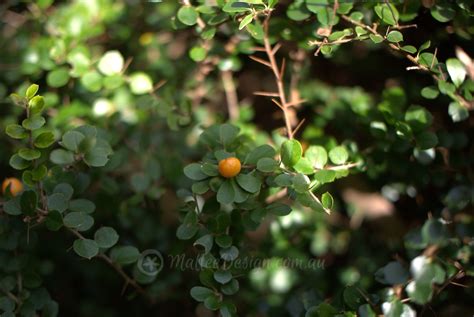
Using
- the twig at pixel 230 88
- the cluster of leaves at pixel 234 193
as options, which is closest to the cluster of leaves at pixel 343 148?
the cluster of leaves at pixel 234 193

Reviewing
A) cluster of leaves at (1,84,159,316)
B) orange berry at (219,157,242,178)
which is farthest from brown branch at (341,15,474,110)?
cluster of leaves at (1,84,159,316)

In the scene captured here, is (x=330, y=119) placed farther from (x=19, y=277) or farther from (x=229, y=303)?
(x=19, y=277)

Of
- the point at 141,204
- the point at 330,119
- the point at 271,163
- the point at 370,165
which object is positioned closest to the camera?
the point at 271,163

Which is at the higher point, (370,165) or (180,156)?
(370,165)

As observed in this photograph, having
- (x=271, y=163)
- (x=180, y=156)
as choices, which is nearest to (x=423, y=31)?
(x=271, y=163)

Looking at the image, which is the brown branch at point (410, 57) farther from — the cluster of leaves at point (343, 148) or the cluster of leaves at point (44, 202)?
the cluster of leaves at point (44, 202)

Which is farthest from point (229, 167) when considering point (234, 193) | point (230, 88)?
point (230, 88)

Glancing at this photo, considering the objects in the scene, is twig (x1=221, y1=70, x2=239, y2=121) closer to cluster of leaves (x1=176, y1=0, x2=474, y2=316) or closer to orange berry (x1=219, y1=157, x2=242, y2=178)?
cluster of leaves (x1=176, y1=0, x2=474, y2=316)
